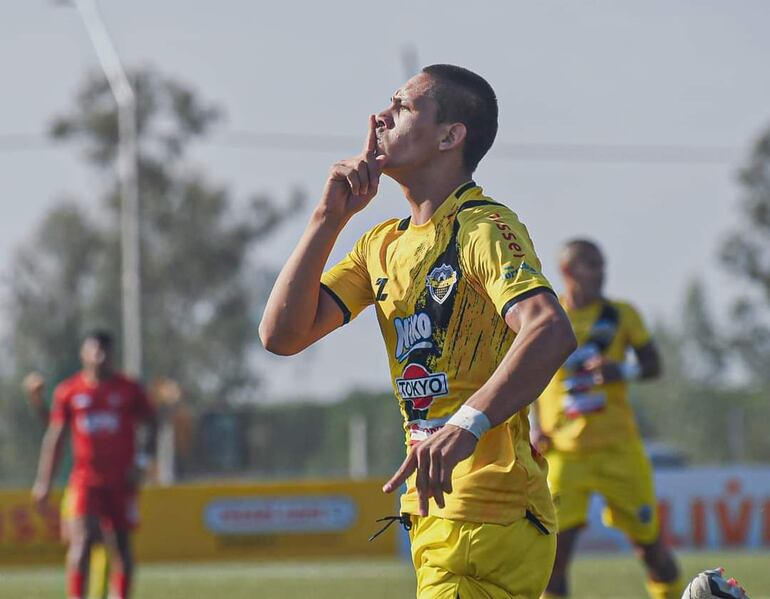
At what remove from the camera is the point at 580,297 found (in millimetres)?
10336

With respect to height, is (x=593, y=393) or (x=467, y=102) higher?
(x=467, y=102)

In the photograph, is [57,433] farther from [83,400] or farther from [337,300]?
[337,300]

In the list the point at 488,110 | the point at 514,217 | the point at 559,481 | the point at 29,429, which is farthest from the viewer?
the point at 29,429

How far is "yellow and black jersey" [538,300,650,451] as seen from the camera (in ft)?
33.5

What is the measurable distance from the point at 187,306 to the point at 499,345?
47124 millimetres

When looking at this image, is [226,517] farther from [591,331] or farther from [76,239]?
[76,239]

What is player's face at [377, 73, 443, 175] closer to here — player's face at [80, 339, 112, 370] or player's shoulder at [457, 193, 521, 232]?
player's shoulder at [457, 193, 521, 232]

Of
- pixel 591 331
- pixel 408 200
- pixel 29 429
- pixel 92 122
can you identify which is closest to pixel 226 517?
pixel 591 331

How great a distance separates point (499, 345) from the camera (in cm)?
498

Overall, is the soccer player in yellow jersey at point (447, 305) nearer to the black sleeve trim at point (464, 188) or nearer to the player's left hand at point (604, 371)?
the black sleeve trim at point (464, 188)

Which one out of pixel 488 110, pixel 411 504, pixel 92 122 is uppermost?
pixel 92 122

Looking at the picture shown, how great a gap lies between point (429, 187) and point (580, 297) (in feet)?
17.3

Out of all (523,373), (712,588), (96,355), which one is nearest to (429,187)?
(523,373)

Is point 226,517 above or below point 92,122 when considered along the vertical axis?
below
